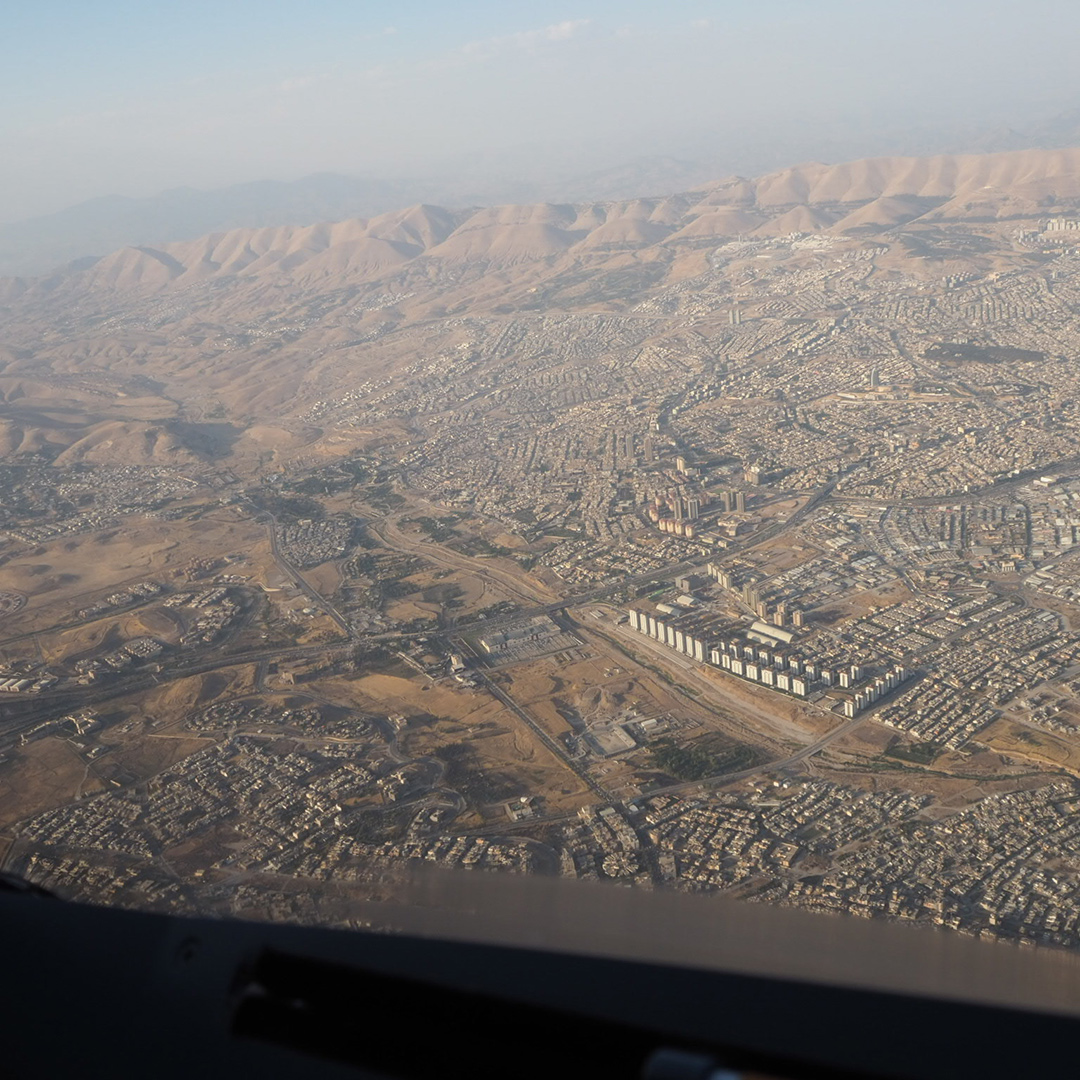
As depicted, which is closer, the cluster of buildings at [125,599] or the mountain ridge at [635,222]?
the cluster of buildings at [125,599]

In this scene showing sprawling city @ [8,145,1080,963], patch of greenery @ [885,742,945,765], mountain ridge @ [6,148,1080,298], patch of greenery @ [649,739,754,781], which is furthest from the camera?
mountain ridge @ [6,148,1080,298]

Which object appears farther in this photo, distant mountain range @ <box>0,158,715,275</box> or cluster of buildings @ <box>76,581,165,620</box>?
distant mountain range @ <box>0,158,715,275</box>

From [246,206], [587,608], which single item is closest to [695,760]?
[587,608]

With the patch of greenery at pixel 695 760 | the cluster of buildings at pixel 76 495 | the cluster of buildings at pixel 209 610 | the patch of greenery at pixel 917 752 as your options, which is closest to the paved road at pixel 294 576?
the cluster of buildings at pixel 209 610

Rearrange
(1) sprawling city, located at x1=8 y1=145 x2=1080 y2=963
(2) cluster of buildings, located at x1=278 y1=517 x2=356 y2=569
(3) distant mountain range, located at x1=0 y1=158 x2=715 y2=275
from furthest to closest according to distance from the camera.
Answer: (3) distant mountain range, located at x1=0 y1=158 x2=715 y2=275 → (2) cluster of buildings, located at x1=278 y1=517 x2=356 y2=569 → (1) sprawling city, located at x1=8 y1=145 x2=1080 y2=963

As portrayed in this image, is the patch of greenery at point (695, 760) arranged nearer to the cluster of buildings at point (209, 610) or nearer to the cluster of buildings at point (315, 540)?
the cluster of buildings at point (209, 610)

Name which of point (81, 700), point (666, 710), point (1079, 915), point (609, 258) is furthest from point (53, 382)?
point (1079, 915)

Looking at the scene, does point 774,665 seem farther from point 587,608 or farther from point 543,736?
point 587,608

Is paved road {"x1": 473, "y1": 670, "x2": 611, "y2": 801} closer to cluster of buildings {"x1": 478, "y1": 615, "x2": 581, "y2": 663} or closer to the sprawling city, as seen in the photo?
the sprawling city

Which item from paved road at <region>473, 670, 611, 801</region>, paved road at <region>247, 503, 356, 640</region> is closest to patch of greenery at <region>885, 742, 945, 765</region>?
paved road at <region>473, 670, 611, 801</region>
